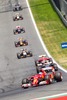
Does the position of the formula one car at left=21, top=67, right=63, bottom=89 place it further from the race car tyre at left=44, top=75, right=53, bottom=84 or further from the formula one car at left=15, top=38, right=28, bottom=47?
the formula one car at left=15, top=38, right=28, bottom=47

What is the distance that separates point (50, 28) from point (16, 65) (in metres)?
13.1

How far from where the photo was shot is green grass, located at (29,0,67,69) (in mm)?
35850

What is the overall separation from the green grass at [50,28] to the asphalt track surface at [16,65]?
3.39 feet

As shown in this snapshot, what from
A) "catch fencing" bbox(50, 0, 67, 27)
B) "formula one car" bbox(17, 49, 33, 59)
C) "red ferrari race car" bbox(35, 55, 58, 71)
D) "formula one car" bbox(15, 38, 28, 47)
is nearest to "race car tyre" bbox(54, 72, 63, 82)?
"red ferrari race car" bbox(35, 55, 58, 71)

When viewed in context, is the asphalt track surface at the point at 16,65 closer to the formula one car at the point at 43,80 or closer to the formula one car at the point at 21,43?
the formula one car at the point at 21,43

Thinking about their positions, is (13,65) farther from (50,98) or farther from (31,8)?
(31,8)

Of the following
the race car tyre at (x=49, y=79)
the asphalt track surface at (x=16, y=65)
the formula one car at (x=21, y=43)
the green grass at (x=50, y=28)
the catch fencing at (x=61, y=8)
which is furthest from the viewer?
the catch fencing at (x=61, y=8)

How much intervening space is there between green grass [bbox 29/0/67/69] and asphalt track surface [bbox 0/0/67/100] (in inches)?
40.7

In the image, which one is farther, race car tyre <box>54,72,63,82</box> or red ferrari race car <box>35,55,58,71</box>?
red ferrari race car <box>35,55,58,71</box>

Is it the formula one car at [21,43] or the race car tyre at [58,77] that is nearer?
the race car tyre at [58,77]

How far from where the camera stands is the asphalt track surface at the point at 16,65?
915 inches

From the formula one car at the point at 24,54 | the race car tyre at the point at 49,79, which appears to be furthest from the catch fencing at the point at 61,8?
the race car tyre at the point at 49,79

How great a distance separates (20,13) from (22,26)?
24.5ft

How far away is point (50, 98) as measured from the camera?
67.6 ft
